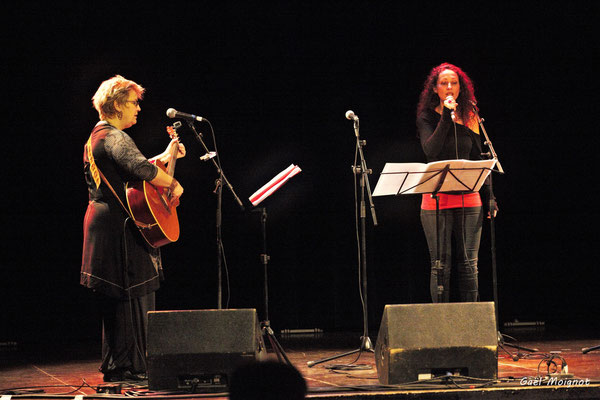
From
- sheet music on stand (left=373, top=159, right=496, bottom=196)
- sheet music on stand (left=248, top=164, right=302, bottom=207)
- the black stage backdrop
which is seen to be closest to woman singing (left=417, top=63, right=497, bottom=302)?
sheet music on stand (left=373, top=159, right=496, bottom=196)

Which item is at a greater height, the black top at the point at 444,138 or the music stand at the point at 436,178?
the black top at the point at 444,138

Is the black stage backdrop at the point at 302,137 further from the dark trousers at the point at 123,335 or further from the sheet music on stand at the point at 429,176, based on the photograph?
the dark trousers at the point at 123,335

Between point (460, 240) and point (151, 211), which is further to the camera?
point (460, 240)

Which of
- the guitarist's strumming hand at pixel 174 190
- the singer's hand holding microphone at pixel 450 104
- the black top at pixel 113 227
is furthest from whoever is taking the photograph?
the singer's hand holding microphone at pixel 450 104

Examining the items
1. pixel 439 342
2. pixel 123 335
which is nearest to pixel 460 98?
pixel 439 342

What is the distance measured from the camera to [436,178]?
4.12 m

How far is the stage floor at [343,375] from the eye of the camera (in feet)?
10.6

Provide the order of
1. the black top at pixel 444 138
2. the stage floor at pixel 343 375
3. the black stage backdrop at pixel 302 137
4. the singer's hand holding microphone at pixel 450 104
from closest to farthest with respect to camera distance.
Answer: the stage floor at pixel 343 375 → the singer's hand holding microphone at pixel 450 104 → the black top at pixel 444 138 → the black stage backdrop at pixel 302 137

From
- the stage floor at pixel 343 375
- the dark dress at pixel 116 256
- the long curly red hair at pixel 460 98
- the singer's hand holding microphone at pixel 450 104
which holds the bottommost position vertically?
the stage floor at pixel 343 375

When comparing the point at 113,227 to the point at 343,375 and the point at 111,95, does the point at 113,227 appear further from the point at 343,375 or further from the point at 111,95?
the point at 343,375

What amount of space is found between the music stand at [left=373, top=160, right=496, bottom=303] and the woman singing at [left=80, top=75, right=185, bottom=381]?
4.21 feet

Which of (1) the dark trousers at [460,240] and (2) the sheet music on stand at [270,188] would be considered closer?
(2) the sheet music on stand at [270,188]

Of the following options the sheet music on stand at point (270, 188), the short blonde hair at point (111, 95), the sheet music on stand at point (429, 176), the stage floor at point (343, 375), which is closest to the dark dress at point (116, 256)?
the short blonde hair at point (111, 95)

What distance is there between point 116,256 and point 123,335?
16.3 inches
